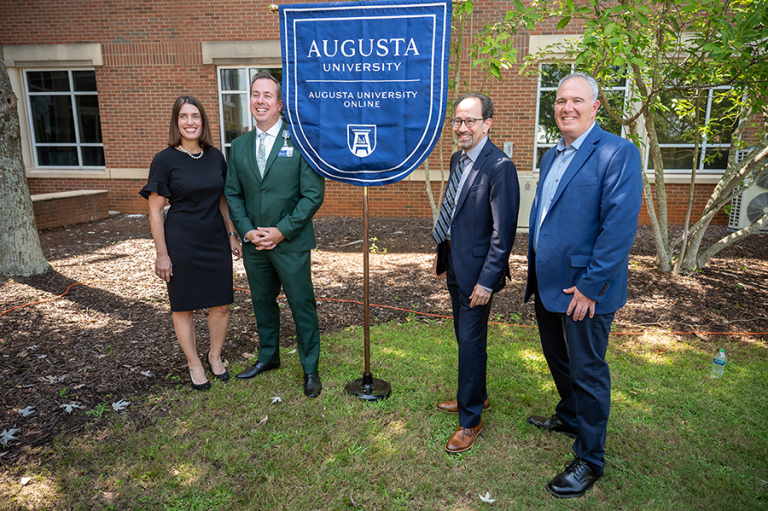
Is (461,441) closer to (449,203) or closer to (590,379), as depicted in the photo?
(590,379)

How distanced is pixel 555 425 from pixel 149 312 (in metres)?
4.20

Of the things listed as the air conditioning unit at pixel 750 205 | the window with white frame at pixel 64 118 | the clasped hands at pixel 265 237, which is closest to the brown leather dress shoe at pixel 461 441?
the clasped hands at pixel 265 237

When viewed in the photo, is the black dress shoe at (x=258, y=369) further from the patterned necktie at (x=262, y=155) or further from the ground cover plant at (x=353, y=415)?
the patterned necktie at (x=262, y=155)

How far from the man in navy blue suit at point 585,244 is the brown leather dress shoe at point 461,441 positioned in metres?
0.52

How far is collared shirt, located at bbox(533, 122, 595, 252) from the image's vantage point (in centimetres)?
249

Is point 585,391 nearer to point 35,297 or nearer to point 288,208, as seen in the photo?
point 288,208

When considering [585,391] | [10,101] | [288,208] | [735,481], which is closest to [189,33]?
[10,101]

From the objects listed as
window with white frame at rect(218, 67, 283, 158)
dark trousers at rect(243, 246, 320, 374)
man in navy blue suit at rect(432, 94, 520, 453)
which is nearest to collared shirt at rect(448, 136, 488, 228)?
man in navy blue suit at rect(432, 94, 520, 453)

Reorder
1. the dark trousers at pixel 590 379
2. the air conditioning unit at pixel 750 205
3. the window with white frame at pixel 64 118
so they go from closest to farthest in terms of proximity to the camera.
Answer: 1. the dark trousers at pixel 590 379
2. the air conditioning unit at pixel 750 205
3. the window with white frame at pixel 64 118

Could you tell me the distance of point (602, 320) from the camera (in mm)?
2457

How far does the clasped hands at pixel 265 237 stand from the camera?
335cm

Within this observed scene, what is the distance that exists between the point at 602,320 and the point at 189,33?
10998 millimetres

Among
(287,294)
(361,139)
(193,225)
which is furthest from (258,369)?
(361,139)

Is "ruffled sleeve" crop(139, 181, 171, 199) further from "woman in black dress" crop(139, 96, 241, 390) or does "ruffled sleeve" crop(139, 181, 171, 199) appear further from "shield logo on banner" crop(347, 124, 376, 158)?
"shield logo on banner" crop(347, 124, 376, 158)
